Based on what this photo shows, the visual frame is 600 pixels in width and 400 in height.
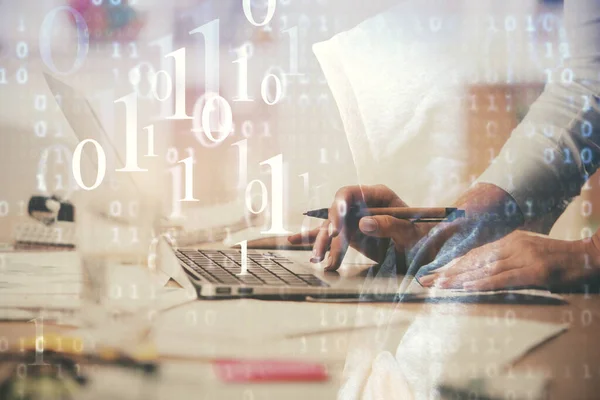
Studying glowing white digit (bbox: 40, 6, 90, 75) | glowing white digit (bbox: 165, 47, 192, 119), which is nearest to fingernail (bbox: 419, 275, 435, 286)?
glowing white digit (bbox: 165, 47, 192, 119)

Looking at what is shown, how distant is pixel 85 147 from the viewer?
126 centimetres

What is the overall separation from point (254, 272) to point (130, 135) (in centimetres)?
38

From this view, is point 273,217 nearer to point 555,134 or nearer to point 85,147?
point 85,147

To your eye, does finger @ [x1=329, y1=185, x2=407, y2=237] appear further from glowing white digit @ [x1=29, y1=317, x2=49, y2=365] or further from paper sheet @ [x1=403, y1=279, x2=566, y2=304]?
glowing white digit @ [x1=29, y1=317, x2=49, y2=365]

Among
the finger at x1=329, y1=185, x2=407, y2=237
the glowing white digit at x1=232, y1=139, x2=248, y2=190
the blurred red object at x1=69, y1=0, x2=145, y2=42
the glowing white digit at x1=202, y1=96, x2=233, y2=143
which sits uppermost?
the blurred red object at x1=69, y1=0, x2=145, y2=42

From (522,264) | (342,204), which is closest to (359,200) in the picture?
(342,204)

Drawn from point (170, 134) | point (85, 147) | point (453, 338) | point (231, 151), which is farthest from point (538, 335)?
point (85, 147)

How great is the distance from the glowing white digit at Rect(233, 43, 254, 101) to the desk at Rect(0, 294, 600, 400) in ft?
1.52

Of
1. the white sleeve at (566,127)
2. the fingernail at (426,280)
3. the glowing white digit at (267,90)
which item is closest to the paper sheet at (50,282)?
the glowing white digit at (267,90)

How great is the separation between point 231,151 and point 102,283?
0.38 m

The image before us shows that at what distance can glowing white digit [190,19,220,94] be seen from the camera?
1247 mm

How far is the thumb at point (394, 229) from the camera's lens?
1235 mm

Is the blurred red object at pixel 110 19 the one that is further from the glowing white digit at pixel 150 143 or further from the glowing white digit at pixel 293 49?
the glowing white digit at pixel 293 49

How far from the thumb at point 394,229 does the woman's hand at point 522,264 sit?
0.09 m
